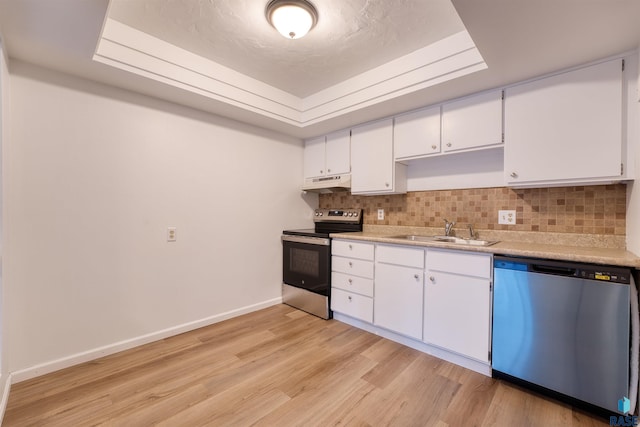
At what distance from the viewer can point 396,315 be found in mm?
2330

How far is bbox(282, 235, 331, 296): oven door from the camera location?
286 cm

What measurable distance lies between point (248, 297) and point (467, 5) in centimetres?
293

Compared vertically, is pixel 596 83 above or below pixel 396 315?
above

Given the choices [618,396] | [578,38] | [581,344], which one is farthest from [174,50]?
[618,396]

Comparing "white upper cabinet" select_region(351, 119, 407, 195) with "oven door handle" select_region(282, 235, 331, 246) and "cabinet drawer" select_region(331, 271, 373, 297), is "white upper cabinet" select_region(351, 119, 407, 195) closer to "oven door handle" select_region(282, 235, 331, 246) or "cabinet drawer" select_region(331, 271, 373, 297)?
"oven door handle" select_region(282, 235, 331, 246)

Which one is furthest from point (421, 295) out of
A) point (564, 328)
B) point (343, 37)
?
point (343, 37)

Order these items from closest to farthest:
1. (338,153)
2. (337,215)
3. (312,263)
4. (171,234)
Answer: (171,234) < (312,263) < (338,153) < (337,215)

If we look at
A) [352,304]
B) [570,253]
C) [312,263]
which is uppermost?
[570,253]

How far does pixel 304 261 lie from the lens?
307 cm

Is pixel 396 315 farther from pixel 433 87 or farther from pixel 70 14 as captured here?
pixel 70 14

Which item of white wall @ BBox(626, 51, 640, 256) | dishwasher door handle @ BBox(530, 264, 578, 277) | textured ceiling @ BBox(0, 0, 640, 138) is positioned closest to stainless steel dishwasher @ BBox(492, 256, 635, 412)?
dishwasher door handle @ BBox(530, 264, 578, 277)

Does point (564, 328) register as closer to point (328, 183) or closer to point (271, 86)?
point (328, 183)

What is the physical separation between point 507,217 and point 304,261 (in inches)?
76.7

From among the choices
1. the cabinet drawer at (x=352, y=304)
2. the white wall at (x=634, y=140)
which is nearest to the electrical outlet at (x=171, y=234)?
the cabinet drawer at (x=352, y=304)
